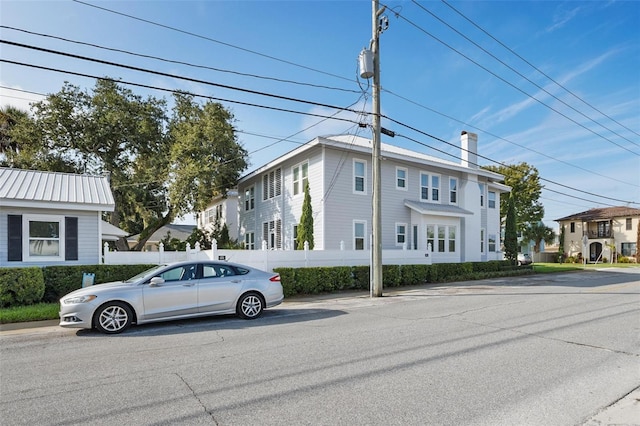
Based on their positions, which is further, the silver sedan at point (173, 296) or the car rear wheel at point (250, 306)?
the car rear wheel at point (250, 306)

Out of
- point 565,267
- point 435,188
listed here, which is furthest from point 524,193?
point 435,188

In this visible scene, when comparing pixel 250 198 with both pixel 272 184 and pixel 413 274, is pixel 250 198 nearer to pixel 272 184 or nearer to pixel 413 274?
pixel 272 184

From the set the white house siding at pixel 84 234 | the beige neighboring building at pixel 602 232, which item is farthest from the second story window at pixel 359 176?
the beige neighboring building at pixel 602 232

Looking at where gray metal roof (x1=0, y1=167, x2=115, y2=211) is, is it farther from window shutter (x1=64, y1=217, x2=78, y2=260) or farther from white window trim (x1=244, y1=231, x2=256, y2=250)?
white window trim (x1=244, y1=231, x2=256, y2=250)

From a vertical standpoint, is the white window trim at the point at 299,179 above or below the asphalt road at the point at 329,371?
above

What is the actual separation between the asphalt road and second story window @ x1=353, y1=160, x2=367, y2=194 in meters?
11.5

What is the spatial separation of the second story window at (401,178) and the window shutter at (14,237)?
17114 millimetres

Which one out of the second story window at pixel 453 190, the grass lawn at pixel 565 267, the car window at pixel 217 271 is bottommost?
the grass lawn at pixel 565 267

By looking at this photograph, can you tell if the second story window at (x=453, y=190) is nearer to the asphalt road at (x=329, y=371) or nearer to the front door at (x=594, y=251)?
the asphalt road at (x=329, y=371)

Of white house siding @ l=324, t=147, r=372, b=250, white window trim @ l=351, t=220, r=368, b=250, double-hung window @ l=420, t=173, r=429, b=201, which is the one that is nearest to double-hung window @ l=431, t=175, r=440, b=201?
double-hung window @ l=420, t=173, r=429, b=201

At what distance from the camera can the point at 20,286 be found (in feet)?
35.5

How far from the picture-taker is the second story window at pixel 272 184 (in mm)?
23486

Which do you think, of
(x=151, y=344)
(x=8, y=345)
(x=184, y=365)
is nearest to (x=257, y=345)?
(x=184, y=365)

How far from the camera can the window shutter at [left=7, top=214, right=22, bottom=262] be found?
12.4 metres
